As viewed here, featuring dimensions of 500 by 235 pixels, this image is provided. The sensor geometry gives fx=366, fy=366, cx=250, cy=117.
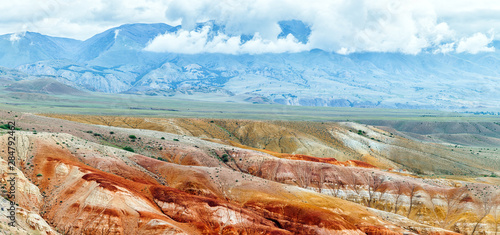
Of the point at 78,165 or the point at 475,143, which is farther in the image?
the point at 475,143

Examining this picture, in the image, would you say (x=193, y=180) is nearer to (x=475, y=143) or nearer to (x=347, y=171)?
(x=347, y=171)

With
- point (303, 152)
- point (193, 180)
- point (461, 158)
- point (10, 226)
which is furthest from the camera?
point (461, 158)

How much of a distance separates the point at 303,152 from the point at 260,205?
70121 mm

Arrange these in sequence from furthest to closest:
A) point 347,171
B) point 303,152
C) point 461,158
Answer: point 461,158 → point 303,152 → point 347,171

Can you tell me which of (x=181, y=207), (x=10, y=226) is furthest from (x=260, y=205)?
(x=10, y=226)

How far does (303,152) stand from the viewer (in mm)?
116750

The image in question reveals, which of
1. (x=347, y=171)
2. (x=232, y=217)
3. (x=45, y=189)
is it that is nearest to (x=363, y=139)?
(x=347, y=171)

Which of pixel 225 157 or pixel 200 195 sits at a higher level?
pixel 225 157

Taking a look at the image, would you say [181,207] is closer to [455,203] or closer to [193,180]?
[193,180]

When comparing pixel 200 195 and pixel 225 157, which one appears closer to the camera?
pixel 200 195

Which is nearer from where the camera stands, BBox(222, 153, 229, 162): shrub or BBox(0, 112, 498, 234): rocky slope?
BBox(0, 112, 498, 234): rocky slope

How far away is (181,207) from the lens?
41.2 metres

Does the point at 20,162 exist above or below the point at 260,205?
above

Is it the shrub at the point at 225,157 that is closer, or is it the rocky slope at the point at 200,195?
the rocky slope at the point at 200,195
